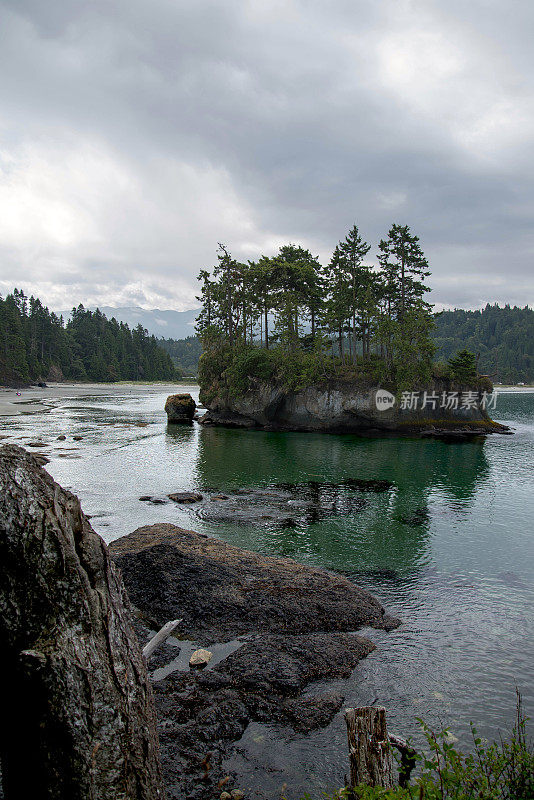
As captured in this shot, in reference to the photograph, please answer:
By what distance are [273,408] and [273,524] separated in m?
40.7

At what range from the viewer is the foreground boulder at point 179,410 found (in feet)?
204

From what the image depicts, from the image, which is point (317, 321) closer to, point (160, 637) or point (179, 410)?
point (179, 410)

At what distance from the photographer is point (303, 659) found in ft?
32.5

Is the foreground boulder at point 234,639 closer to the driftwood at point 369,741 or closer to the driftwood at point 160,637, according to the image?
the driftwood at point 160,637

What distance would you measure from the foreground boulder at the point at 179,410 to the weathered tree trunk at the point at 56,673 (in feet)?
190

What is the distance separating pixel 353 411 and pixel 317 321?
16.5m

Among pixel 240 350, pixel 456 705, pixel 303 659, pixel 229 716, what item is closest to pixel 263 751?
pixel 229 716

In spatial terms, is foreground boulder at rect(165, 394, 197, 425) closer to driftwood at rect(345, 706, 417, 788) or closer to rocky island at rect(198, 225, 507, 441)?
rocky island at rect(198, 225, 507, 441)

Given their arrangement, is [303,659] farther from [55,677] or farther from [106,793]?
[55,677]

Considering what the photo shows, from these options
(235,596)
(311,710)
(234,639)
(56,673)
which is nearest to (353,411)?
(235,596)

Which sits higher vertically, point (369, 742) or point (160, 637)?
point (369, 742)

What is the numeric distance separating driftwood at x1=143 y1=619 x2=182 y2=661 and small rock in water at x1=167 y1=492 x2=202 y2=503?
13.5 meters

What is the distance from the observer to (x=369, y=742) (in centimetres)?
529

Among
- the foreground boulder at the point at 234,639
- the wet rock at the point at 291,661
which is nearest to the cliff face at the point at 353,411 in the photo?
the foreground boulder at the point at 234,639
